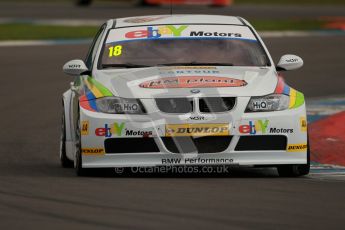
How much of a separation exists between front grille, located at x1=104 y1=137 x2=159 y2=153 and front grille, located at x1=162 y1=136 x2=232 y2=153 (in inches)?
4.4

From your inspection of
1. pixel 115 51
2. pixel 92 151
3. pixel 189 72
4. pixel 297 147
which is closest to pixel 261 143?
pixel 297 147

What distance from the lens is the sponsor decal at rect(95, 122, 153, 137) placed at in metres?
9.85

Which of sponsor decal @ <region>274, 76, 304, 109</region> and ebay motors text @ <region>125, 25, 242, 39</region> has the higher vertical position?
ebay motors text @ <region>125, 25, 242, 39</region>

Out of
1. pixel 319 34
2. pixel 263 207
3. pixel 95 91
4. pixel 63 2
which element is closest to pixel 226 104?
pixel 95 91

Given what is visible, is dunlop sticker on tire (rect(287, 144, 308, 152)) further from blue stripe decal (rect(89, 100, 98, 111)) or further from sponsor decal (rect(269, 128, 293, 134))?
blue stripe decal (rect(89, 100, 98, 111))

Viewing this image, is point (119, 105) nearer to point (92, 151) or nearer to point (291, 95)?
point (92, 151)

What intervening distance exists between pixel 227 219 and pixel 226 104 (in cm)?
247

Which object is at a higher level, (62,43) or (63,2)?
(62,43)

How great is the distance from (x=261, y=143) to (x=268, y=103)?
33 cm

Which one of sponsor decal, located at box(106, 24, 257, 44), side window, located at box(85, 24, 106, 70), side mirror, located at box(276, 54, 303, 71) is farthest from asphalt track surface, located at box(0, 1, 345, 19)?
side mirror, located at box(276, 54, 303, 71)

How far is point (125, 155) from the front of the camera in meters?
9.94

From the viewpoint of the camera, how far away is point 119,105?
10000 millimetres

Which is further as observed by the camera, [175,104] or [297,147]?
[297,147]

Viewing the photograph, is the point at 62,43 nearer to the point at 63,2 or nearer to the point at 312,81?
the point at 312,81
